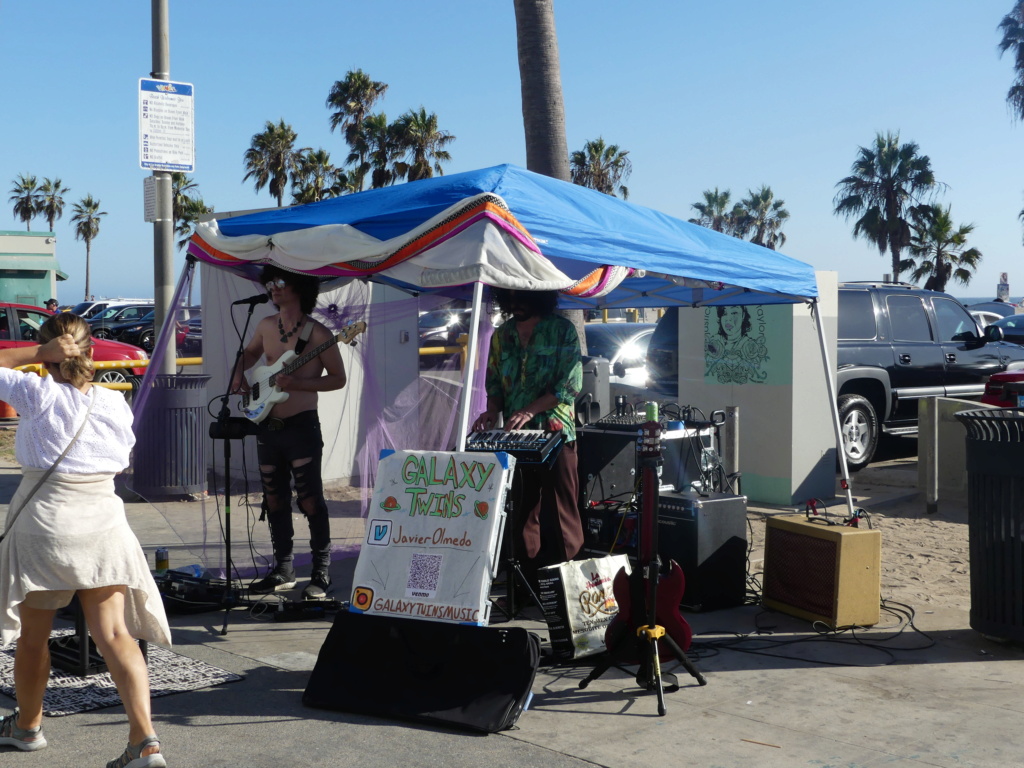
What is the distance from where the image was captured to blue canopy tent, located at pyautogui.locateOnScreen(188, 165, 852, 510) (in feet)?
17.0

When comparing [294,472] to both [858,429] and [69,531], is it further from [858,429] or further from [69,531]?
[858,429]

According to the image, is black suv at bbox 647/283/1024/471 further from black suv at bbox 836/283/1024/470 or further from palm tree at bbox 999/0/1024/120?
palm tree at bbox 999/0/1024/120

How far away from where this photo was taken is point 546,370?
5.75 m

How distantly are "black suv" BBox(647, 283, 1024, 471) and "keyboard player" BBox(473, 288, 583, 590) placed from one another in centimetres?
488

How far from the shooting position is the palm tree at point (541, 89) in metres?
9.89

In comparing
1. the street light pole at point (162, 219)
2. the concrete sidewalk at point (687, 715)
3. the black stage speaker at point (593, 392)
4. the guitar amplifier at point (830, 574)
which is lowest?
the concrete sidewalk at point (687, 715)

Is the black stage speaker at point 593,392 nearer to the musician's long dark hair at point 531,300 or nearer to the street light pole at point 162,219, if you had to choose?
the musician's long dark hair at point 531,300

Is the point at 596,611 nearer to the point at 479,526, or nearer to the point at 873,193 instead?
the point at 479,526

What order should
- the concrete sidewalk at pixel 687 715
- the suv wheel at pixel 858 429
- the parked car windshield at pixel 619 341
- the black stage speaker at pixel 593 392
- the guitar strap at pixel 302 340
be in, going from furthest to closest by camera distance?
the parked car windshield at pixel 619 341 → the suv wheel at pixel 858 429 → the black stage speaker at pixel 593 392 → the guitar strap at pixel 302 340 → the concrete sidewalk at pixel 687 715

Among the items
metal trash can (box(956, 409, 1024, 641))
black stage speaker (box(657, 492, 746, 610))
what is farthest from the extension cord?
metal trash can (box(956, 409, 1024, 641))

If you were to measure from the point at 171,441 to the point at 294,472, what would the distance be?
93.8 inches

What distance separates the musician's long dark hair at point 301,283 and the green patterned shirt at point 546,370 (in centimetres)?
119

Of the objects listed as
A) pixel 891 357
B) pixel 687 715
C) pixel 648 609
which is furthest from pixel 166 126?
pixel 891 357

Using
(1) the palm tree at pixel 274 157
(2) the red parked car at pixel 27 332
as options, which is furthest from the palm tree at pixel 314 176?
(2) the red parked car at pixel 27 332
